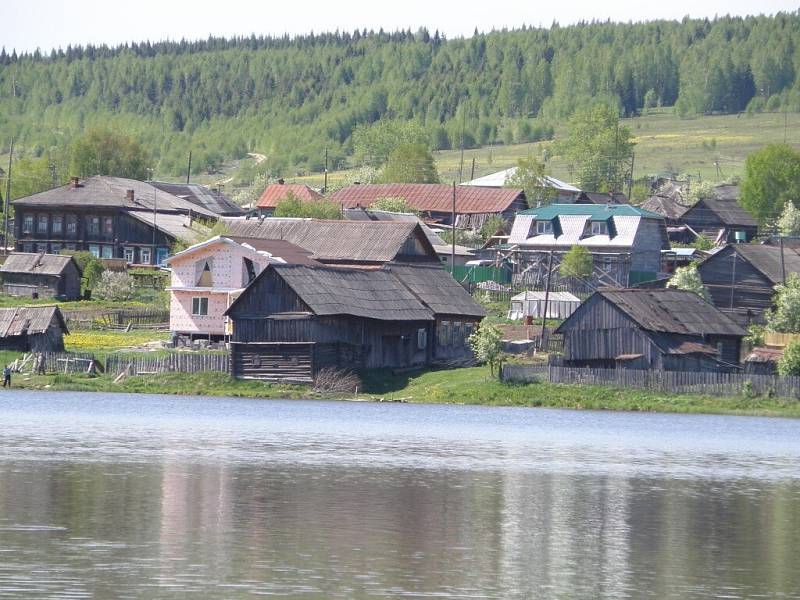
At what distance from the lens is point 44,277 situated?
9731 cm

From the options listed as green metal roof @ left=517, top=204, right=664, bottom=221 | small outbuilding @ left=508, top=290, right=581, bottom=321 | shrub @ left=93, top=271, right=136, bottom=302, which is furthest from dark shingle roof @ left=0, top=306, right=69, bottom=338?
green metal roof @ left=517, top=204, right=664, bottom=221

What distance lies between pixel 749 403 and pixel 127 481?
116 ft

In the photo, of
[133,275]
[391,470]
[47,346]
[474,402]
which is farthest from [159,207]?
[391,470]

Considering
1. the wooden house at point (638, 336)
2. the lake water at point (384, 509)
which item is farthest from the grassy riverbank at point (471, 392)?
the lake water at point (384, 509)

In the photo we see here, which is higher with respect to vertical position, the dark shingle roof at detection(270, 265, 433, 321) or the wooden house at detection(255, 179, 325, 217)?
the wooden house at detection(255, 179, 325, 217)

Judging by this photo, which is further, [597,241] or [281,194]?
[281,194]

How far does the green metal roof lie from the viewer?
110875 millimetres

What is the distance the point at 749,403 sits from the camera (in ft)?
216

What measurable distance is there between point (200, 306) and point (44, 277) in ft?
64.9

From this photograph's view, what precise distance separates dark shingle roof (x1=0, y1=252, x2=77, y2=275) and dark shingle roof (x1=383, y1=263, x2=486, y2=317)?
24.2 meters

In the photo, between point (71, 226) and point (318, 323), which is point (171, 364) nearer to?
point (318, 323)

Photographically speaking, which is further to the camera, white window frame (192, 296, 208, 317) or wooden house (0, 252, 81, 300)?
wooden house (0, 252, 81, 300)

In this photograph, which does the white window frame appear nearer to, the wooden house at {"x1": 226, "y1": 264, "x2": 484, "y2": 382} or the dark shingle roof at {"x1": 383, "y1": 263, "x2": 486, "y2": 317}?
the dark shingle roof at {"x1": 383, "y1": 263, "x2": 486, "y2": 317}

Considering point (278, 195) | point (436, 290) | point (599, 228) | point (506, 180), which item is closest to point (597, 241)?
point (599, 228)
